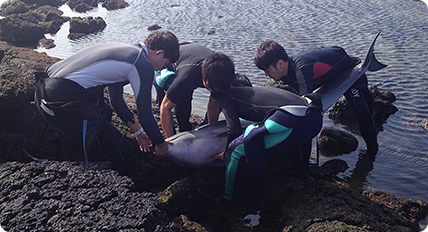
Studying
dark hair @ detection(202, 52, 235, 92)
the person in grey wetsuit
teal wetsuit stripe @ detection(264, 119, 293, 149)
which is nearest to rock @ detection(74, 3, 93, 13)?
the person in grey wetsuit

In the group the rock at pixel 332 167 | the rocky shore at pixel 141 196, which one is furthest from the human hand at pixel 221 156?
the rock at pixel 332 167

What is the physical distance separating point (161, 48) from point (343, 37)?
9422 millimetres

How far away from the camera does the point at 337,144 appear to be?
5.49 meters

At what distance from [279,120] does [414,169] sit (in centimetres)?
291

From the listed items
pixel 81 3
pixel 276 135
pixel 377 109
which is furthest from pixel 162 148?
pixel 81 3

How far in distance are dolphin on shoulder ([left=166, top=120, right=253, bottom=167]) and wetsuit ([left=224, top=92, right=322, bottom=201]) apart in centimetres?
46

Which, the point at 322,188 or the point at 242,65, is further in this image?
the point at 242,65

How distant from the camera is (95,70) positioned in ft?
11.2

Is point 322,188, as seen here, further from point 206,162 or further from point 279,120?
point 206,162

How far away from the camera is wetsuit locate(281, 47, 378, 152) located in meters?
4.34

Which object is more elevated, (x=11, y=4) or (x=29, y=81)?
(x=29, y=81)

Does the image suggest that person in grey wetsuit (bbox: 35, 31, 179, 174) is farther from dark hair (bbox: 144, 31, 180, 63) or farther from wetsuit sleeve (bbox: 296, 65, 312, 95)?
wetsuit sleeve (bbox: 296, 65, 312, 95)

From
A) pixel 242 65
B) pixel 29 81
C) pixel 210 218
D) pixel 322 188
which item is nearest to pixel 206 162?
pixel 210 218

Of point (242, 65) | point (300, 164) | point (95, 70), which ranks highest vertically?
point (95, 70)
